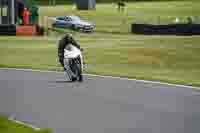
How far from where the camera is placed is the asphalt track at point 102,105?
484 inches

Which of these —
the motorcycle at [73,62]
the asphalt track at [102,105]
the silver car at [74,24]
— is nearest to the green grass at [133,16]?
the silver car at [74,24]

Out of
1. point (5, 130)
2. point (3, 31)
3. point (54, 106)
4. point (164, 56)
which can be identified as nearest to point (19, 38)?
point (3, 31)

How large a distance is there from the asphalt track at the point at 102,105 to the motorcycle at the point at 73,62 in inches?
14.0

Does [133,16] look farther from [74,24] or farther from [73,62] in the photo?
[73,62]

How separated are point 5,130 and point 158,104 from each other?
700cm

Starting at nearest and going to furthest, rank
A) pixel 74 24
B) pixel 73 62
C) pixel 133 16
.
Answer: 1. pixel 73 62
2. pixel 74 24
3. pixel 133 16

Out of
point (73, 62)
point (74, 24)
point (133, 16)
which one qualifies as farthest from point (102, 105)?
point (133, 16)

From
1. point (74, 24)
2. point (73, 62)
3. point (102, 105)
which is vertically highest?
point (74, 24)

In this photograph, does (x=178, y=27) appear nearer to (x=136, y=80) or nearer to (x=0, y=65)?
(x=0, y=65)

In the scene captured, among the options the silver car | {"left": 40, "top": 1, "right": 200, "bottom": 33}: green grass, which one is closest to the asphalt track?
the silver car

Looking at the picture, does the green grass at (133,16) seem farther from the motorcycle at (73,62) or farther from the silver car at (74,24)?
the motorcycle at (73,62)

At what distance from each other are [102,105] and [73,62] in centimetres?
653

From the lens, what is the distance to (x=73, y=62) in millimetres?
21891

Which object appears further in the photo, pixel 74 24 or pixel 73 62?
pixel 74 24
